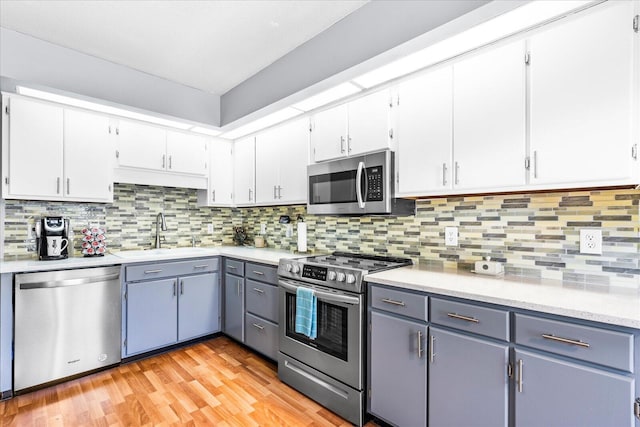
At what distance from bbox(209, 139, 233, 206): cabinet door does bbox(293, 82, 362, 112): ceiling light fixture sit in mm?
1386

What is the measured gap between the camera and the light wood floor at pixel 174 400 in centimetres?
201

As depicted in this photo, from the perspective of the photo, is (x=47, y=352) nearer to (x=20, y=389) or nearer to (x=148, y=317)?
(x=20, y=389)

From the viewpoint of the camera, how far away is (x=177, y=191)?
368 cm

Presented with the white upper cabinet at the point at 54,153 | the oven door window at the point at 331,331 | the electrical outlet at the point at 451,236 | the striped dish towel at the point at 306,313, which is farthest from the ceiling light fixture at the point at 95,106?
the electrical outlet at the point at 451,236

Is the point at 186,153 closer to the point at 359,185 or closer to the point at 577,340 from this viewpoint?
the point at 359,185

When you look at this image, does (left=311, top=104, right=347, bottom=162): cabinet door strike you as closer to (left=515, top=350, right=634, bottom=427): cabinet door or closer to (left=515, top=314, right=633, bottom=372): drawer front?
(left=515, top=314, right=633, bottom=372): drawer front

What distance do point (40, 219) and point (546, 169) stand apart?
146 inches

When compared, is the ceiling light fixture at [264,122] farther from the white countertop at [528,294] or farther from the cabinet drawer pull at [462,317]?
the cabinet drawer pull at [462,317]

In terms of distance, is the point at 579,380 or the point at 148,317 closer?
the point at 579,380

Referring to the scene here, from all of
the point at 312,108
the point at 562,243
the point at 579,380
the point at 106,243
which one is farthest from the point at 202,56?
the point at 579,380

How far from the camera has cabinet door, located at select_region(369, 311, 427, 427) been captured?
172cm

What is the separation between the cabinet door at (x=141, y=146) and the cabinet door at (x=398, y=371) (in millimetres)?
2621

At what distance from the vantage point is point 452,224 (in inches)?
86.7

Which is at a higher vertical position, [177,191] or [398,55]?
[398,55]
